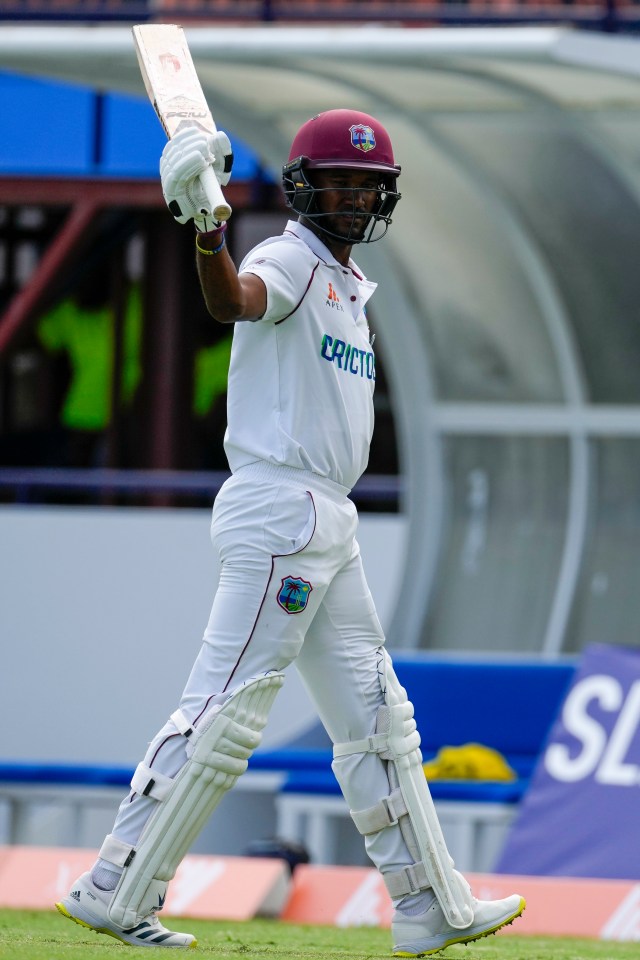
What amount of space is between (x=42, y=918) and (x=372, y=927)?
1278 millimetres

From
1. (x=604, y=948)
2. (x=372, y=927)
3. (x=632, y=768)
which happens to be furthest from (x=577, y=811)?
(x=604, y=948)

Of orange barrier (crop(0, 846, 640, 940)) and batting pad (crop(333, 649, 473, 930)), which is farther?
orange barrier (crop(0, 846, 640, 940))

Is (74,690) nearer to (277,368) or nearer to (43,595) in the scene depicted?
(43,595)

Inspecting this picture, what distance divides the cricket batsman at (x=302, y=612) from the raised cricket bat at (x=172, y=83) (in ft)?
0.61

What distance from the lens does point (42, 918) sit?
22.4 ft

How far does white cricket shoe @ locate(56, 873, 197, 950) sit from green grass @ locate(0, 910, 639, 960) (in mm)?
38

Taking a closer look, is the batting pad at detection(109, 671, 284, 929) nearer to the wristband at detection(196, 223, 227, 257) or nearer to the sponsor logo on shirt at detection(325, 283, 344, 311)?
the sponsor logo on shirt at detection(325, 283, 344, 311)

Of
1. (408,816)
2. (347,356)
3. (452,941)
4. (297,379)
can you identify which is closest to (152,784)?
(408,816)

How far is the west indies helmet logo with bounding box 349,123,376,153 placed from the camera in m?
4.93

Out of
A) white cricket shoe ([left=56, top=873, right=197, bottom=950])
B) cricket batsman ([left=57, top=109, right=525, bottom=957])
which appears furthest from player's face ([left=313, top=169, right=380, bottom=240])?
white cricket shoe ([left=56, top=873, right=197, bottom=950])

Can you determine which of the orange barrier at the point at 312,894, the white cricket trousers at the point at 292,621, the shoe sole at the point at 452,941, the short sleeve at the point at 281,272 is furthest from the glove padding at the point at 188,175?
the orange barrier at the point at 312,894

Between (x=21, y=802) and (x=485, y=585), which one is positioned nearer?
(x=21, y=802)

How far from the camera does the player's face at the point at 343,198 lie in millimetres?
4934

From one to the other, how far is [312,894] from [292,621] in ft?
10.5
